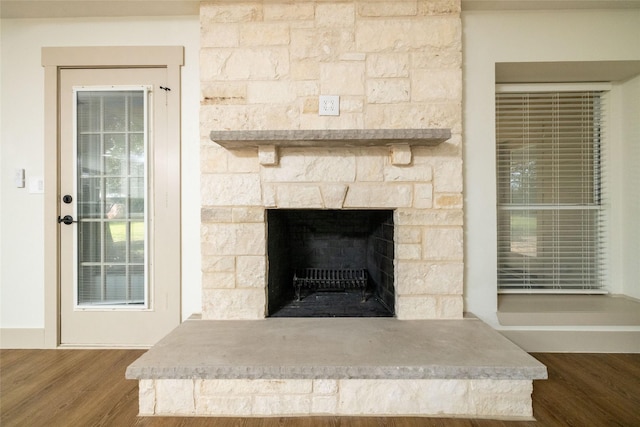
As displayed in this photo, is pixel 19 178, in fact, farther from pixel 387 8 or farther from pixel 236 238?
pixel 387 8

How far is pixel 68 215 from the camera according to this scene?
1947 mm

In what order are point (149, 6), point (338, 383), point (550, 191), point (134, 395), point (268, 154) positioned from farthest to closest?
1. point (550, 191)
2. point (149, 6)
3. point (268, 154)
4. point (134, 395)
5. point (338, 383)

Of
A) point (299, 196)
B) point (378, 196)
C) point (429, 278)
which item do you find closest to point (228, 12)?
point (299, 196)

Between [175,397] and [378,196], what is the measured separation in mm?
1448

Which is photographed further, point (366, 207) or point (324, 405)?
point (366, 207)

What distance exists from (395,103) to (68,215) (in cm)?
231

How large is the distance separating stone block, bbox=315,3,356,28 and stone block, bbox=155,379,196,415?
207 centimetres

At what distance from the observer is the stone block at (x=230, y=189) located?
1742 millimetres

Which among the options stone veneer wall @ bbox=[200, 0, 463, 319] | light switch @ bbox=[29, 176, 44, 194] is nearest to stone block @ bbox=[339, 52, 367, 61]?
stone veneer wall @ bbox=[200, 0, 463, 319]

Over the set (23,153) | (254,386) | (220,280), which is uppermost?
(23,153)

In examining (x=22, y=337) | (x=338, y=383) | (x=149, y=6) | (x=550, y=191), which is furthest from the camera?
(x=550, y=191)

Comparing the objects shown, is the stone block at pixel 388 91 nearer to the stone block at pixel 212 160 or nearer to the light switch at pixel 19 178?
the stone block at pixel 212 160

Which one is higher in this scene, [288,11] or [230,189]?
[288,11]

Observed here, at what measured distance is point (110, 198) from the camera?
1.97m
